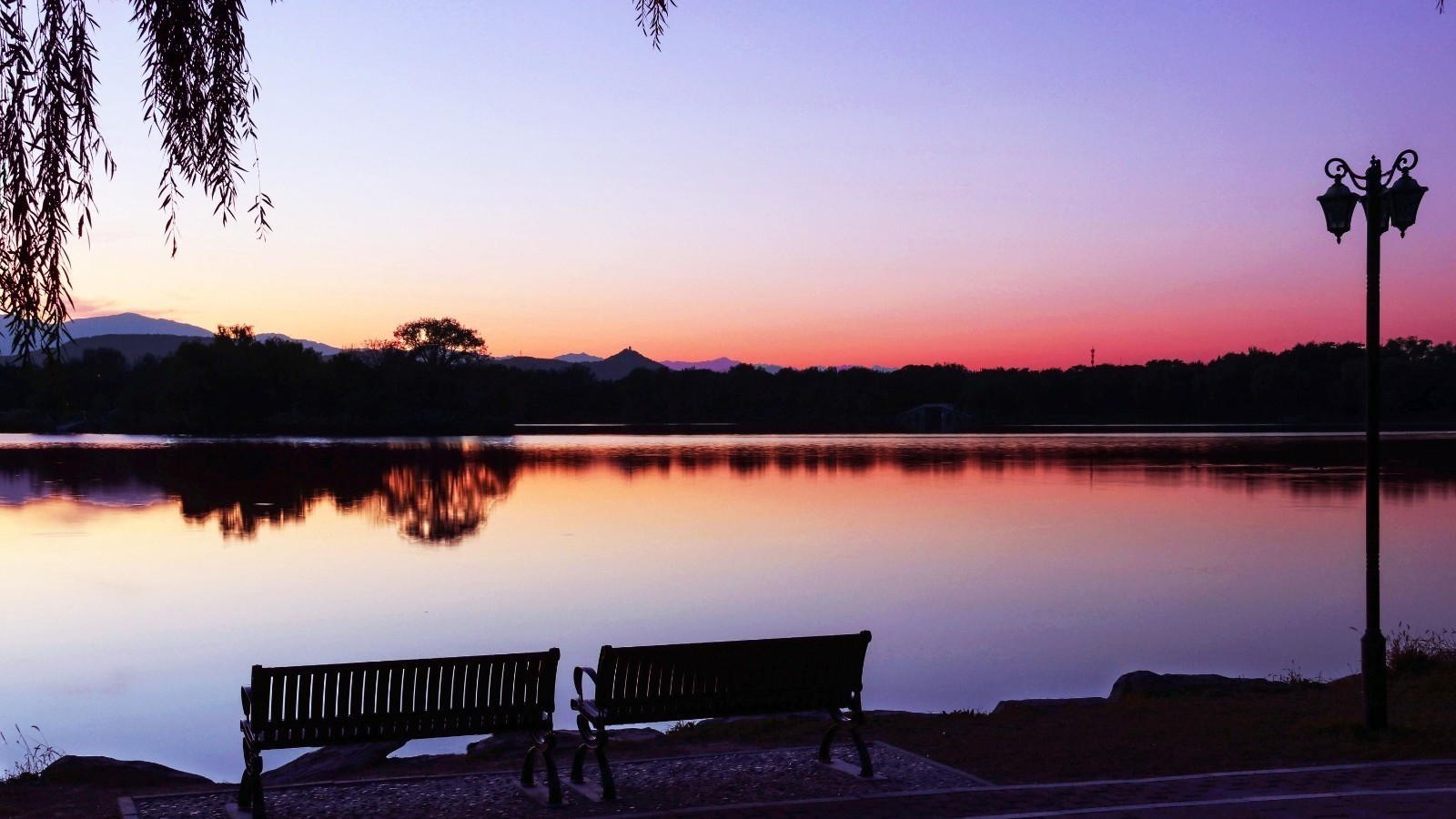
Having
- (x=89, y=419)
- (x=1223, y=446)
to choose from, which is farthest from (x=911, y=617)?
(x=89, y=419)

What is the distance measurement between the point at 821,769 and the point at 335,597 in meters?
14.3

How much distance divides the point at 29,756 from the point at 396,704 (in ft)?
16.7

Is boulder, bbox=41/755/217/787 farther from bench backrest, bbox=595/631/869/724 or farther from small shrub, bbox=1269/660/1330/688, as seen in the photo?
small shrub, bbox=1269/660/1330/688

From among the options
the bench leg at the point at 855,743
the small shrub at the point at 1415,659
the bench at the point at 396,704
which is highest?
the bench at the point at 396,704

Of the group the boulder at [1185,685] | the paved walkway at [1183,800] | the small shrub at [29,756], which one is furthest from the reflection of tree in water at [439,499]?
the paved walkway at [1183,800]

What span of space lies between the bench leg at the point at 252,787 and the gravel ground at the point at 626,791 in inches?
5.2

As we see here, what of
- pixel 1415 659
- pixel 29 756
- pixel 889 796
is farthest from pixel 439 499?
pixel 889 796

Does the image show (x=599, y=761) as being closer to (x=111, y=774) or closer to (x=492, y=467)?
(x=111, y=774)

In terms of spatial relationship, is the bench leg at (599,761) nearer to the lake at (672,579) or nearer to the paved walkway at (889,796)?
the paved walkway at (889,796)

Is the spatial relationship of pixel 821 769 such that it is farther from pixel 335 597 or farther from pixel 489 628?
pixel 335 597

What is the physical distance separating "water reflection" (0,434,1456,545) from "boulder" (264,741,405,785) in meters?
18.7

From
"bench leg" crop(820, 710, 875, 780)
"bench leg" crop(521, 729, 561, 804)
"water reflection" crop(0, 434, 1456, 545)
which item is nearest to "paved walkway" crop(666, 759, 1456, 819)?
"bench leg" crop(820, 710, 875, 780)

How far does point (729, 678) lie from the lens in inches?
321

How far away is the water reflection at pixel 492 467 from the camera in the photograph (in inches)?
1508
